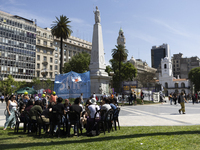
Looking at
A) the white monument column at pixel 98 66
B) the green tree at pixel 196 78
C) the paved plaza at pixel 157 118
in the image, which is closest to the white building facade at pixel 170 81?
the green tree at pixel 196 78

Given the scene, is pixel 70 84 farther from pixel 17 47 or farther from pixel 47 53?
pixel 47 53

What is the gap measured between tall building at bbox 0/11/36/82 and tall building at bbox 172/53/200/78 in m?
98.0

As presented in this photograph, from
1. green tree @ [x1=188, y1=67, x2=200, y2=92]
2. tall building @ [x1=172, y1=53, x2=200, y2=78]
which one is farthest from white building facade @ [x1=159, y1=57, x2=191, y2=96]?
green tree @ [x1=188, y1=67, x2=200, y2=92]

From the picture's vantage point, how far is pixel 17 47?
60.1 meters

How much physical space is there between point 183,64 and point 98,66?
115 m

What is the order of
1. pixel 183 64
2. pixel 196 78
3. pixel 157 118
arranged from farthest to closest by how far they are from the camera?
pixel 183 64 < pixel 196 78 < pixel 157 118

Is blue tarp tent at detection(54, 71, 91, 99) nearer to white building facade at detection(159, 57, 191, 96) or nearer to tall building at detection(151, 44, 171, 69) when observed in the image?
white building facade at detection(159, 57, 191, 96)

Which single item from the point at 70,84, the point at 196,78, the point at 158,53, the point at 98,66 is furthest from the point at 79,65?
the point at 158,53

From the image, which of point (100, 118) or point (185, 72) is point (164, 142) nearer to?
point (100, 118)

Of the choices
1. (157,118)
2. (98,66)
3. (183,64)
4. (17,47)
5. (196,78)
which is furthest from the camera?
(183,64)

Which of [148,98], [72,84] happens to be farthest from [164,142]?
→ [148,98]

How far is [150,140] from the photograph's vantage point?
5.78m

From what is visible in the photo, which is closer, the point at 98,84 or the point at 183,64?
the point at 98,84

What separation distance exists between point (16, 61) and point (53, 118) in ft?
191
